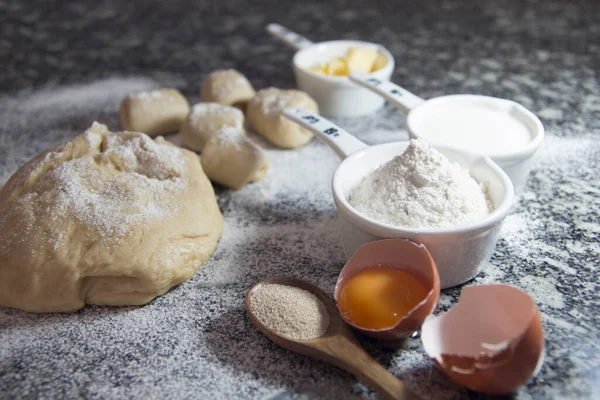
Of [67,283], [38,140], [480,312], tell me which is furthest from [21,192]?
[480,312]

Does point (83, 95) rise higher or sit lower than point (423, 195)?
lower

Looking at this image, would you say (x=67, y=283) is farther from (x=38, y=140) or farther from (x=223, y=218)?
(x=38, y=140)

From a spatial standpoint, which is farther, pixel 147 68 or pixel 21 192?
pixel 147 68

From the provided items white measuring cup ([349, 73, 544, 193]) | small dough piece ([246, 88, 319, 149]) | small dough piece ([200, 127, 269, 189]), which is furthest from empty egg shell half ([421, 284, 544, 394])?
small dough piece ([246, 88, 319, 149])

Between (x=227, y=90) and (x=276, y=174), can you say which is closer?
(x=276, y=174)

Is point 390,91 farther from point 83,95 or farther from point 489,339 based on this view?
point 83,95

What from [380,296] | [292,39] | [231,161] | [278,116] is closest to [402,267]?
[380,296]
